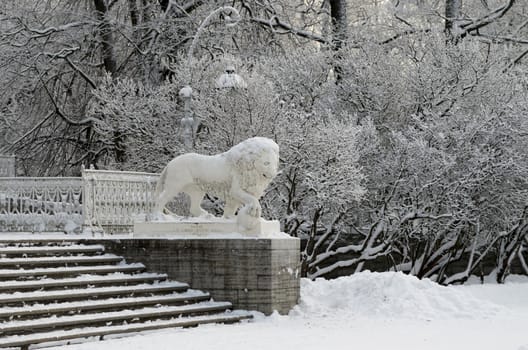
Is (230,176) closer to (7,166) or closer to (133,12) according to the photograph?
(7,166)

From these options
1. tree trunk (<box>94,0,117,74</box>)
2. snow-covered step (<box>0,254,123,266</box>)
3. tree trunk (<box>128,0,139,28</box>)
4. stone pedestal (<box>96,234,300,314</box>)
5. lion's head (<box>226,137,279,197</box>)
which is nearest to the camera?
snow-covered step (<box>0,254,123,266</box>)

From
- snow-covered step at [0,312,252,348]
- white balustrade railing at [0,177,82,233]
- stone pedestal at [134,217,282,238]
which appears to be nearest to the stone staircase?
snow-covered step at [0,312,252,348]

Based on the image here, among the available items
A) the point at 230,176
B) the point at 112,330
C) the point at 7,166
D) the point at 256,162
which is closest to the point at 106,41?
the point at 7,166

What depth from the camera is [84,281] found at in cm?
1427

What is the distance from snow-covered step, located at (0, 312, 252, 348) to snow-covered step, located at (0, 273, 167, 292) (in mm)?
1204

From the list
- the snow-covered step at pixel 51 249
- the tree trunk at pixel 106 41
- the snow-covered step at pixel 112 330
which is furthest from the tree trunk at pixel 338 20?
the snow-covered step at pixel 112 330

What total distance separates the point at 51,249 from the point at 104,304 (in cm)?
188

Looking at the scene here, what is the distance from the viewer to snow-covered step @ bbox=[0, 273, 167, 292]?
13.4 m

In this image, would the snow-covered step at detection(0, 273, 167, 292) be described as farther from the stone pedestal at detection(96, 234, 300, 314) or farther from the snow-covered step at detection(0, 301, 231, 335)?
the snow-covered step at detection(0, 301, 231, 335)

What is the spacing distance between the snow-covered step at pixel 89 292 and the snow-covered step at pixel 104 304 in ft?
0.39

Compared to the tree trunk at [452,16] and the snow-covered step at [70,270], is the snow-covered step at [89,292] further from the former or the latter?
the tree trunk at [452,16]

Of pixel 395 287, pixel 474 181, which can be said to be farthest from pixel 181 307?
pixel 474 181

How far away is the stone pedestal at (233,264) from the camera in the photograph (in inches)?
598

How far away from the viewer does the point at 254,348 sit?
11.9 meters
